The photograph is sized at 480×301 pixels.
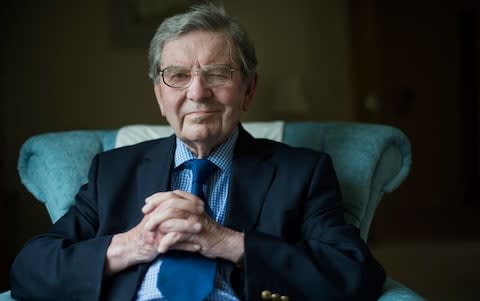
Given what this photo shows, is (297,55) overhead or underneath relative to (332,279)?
overhead

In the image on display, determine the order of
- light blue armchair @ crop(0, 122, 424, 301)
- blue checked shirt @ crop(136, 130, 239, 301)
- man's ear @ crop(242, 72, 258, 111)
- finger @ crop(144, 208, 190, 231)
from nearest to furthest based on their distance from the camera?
finger @ crop(144, 208, 190, 231), blue checked shirt @ crop(136, 130, 239, 301), man's ear @ crop(242, 72, 258, 111), light blue armchair @ crop(0, 122, 424, 301)

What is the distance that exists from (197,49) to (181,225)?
0.48 meters

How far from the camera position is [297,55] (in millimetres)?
3979

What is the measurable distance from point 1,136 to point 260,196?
220 centimetres

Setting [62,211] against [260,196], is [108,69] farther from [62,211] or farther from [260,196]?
[260,196]

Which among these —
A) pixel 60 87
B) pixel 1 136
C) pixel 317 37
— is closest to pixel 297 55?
pixel 317 37

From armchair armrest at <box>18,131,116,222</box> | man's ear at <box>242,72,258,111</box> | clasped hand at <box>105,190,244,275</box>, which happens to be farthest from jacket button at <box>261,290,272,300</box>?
armchair armrest at <box>18,131,116,222</box>

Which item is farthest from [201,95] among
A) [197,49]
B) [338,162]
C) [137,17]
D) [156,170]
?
[137,17]

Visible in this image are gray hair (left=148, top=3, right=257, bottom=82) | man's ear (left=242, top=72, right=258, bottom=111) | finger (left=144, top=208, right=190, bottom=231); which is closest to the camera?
finger (left=144, top=208, right=190, bottom=231)

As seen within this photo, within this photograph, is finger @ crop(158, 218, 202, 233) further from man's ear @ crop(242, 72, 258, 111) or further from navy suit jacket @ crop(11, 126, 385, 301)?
man's ear @ crop(242, 72, 258, 111)

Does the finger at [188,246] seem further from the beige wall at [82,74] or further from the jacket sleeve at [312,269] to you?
the beige wall at [82,74]

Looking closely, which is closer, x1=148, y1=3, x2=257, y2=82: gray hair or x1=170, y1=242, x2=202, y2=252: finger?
x1=170, y1=242, x2=202, y2=252: finger

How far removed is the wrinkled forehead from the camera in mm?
1391

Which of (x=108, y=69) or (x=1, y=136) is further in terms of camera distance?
(x=108, y=69)
